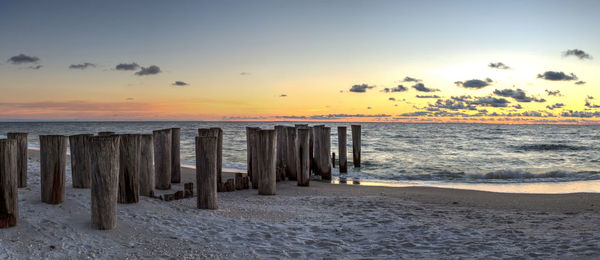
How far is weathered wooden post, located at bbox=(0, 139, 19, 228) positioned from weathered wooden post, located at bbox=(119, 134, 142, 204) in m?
1.59

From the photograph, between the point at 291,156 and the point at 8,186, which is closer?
the point at 8,186

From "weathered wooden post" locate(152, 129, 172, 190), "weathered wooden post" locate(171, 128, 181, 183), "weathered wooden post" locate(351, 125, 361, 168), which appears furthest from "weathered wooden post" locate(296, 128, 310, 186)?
"weathered wooden post" locate(351, 125, 361, 168)

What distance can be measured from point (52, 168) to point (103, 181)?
1.48 metres

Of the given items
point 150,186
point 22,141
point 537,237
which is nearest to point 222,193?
point 150,186

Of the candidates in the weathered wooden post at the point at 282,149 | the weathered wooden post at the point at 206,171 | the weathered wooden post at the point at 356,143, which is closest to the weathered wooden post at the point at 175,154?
the weathered wooden post at the point at 282,149

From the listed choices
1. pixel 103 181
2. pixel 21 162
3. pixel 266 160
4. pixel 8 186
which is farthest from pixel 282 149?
pixel 8 186

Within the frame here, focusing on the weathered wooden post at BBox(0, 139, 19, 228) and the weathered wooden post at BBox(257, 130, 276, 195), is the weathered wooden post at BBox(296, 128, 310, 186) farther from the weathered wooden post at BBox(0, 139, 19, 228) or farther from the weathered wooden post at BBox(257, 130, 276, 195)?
the weathered wooden post at BBox(0, 139, 19, 228)

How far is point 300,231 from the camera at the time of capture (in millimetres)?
5773

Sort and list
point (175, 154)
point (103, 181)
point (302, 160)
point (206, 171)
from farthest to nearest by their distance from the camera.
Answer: point (302, 160) < point (175, 154) < point (206, 171) < point (103, 181)

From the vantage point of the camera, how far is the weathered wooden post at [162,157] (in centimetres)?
870

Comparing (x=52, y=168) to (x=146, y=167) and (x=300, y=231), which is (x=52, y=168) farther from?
(x=300, y=231)

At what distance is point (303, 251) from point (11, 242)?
3.24m

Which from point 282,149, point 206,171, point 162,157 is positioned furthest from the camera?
point 282,149

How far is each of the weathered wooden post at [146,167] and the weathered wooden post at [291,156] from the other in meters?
4.06
